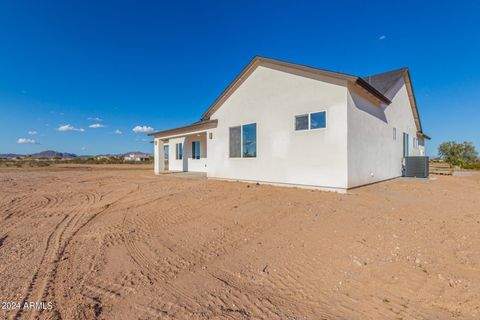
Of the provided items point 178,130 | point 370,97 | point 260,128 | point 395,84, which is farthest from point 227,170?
point 395,84

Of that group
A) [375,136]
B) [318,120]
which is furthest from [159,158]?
[375,136]

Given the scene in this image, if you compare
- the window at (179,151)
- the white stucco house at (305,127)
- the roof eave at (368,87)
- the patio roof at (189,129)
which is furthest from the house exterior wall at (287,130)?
the window at (179,151)

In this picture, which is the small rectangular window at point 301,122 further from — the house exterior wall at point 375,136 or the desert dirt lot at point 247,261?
the desert dirt lot at point 247,261

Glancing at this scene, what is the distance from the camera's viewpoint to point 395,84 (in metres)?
11.6

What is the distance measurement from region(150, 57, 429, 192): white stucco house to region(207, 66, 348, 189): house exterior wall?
3 centimetres

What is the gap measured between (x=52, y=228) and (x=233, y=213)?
3903mm

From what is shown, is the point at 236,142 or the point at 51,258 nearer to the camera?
the point at 51,258

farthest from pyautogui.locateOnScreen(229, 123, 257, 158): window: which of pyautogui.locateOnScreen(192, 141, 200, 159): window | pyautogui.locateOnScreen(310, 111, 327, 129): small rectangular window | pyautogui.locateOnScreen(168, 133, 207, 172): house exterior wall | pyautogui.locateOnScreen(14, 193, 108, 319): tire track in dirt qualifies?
pyautogui.locateOnScreen(14, 193, 108, 319): tire track in dirt

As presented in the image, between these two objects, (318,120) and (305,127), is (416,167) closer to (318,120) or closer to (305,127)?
(318,120)

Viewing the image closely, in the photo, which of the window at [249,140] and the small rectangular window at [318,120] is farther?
the window at [249,140]

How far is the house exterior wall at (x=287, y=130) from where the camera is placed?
7.36 meters

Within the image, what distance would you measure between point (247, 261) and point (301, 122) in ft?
20.3

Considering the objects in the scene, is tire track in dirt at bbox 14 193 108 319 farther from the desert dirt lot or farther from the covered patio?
the covered patio

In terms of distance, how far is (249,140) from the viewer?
9945 mm
